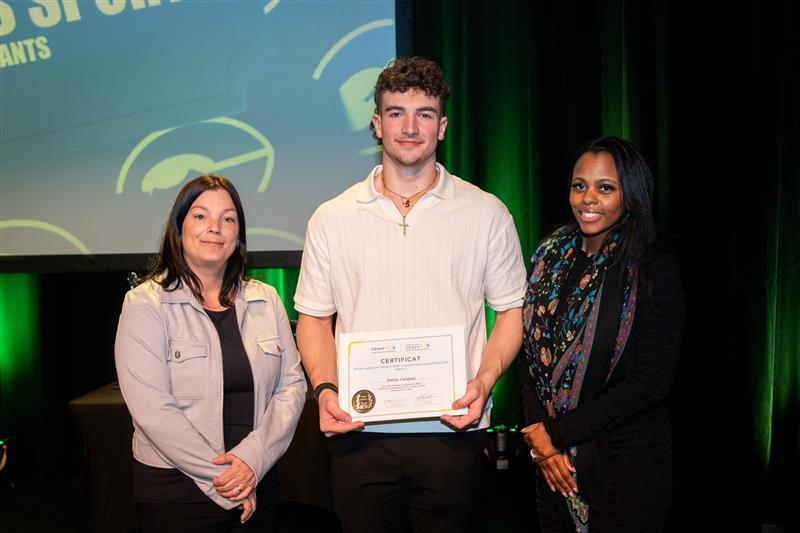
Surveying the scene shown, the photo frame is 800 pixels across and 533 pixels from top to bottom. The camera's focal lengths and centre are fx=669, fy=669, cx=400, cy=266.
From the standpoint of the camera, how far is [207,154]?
367 cm

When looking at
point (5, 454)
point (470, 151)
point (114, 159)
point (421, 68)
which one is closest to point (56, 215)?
point (114, 159)

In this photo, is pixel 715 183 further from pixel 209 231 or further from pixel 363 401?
pixel 209 231

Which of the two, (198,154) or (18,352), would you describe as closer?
(198,154)

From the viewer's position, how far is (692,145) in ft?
11.0

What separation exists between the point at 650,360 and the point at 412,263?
0.73 m

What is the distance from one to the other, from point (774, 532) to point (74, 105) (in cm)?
427

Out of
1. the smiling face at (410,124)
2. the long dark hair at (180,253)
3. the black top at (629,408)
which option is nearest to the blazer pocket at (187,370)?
the long dark hair at (180,253)

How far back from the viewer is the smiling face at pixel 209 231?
6.51 ft

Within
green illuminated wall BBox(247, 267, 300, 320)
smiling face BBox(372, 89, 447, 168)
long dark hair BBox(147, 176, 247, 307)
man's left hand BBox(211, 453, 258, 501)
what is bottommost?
man's left hand BBox(211, 453, 258, 501)

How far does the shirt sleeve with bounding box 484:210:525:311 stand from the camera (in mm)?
1983

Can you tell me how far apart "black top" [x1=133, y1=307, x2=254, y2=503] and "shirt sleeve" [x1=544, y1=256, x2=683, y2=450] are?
0.97 metres

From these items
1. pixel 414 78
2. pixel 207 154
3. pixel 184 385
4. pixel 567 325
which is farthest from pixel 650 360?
pixel 207 154

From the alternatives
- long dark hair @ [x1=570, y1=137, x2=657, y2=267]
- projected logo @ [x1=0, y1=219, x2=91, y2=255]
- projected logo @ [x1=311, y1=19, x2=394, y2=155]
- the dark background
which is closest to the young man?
long dark hair @ [x1=570, y1=137, x2=657, y2=267]

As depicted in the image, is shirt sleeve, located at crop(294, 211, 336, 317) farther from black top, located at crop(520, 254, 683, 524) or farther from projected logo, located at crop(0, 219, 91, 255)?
projected logo, located at crop(0, 219, 91, 255)
